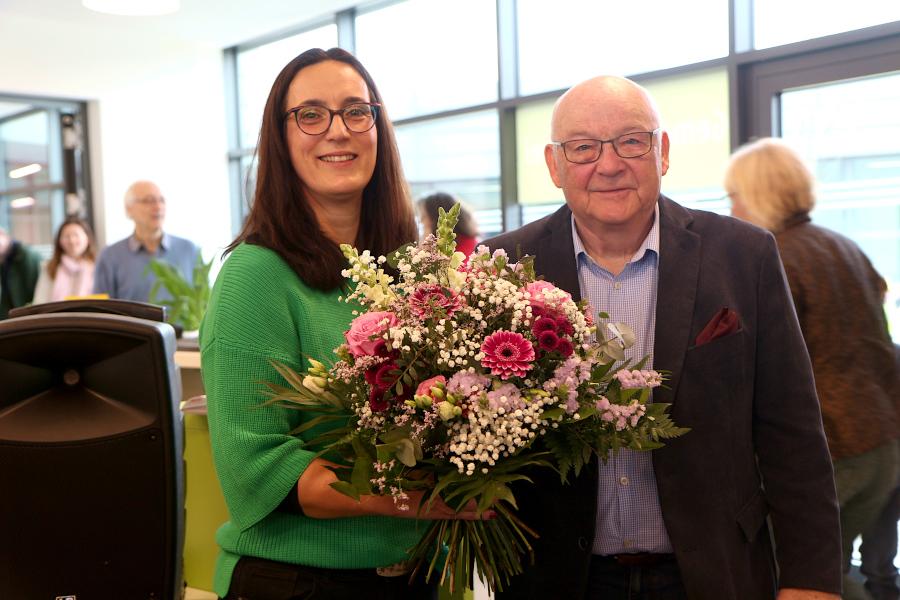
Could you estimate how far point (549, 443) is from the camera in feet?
4.62

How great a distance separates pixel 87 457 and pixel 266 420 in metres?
0.82

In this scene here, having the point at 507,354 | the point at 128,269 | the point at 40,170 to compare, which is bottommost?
the point at 507,354

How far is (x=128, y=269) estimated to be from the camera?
6.43 m

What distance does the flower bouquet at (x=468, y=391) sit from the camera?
53.1 inches

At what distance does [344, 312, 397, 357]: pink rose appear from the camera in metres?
1.41

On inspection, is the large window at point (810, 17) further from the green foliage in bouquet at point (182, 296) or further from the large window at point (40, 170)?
the large window at point (40, 170)

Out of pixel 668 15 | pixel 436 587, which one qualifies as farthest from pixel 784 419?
pixel 668 15

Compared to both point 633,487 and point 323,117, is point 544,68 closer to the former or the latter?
point 323,117

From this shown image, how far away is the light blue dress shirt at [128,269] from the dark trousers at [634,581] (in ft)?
16.9

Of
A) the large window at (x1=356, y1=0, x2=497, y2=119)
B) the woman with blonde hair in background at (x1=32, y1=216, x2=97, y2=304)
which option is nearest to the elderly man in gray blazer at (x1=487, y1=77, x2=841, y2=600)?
the large window at (x1=356, y1=0, x2=497, y2=119)

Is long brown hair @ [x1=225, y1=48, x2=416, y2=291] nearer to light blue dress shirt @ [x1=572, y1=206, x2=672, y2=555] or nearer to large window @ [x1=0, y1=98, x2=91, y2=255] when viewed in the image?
light blue dress shirt @ [x1=572, y1=206, x2=672, y2=555]

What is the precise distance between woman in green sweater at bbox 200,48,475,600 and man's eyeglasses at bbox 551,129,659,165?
0.41m

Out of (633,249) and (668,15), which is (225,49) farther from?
(633,249)

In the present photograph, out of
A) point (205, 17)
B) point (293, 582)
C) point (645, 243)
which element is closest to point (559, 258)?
point (645, 243)
